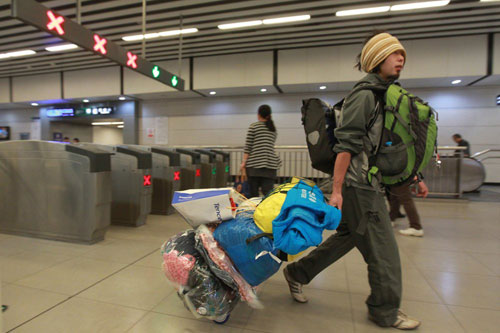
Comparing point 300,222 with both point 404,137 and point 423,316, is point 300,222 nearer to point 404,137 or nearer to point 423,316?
point 404,137

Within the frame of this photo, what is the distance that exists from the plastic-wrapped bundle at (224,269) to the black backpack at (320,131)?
72 cm

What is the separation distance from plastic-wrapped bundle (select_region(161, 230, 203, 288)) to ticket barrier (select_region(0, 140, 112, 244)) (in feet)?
5.77

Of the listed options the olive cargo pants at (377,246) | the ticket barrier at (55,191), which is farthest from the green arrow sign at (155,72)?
the olive cargo pants at (377,246)

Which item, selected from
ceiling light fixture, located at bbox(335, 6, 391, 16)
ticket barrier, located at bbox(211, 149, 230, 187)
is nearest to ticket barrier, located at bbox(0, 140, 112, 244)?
ticket barrier, located at bbox(211, 149, 230, 187)

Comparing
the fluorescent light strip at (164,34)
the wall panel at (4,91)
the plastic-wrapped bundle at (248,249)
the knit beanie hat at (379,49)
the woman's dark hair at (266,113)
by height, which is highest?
the fluorescent light strip at (164,34)

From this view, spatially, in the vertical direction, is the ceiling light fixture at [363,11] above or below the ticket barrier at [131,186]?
above

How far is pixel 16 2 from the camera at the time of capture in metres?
2.71

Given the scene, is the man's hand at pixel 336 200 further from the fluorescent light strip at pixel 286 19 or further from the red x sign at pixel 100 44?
the fluorescent light strip at pixel 286 19

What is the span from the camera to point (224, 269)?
1419mm

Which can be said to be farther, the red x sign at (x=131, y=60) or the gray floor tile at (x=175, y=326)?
the red x sign at (x=131, y=60)

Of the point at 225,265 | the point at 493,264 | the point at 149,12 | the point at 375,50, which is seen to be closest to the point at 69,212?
the point at 225,265

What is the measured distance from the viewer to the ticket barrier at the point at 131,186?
3.64 m

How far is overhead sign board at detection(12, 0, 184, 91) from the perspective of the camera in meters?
2.85

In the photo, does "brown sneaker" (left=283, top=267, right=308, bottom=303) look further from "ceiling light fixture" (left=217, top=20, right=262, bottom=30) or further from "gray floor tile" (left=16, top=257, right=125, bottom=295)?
"ceiling light fixture" (left=217, top=20, right=262, bottom=30)
